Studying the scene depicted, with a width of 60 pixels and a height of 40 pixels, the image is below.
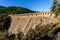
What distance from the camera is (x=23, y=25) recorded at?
42.7m

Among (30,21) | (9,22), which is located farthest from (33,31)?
(9,22)

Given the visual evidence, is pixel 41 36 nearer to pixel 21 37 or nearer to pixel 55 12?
pixel 21 37

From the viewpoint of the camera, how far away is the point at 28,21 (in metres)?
42.3

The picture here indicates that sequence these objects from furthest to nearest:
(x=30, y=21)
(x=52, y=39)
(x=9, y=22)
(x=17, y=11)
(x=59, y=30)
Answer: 1. (x=17, y=11)
2. (x=9, y=22)
3. (x=30, y=21)
4. (x=59, y=30)
5. (x=52, y=39)

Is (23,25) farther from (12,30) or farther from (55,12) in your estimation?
(55,12)

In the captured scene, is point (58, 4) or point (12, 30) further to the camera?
point (12, 30)

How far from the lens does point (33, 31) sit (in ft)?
115

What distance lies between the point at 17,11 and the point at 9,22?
702 centimetres

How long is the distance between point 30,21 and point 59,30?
24.4ft

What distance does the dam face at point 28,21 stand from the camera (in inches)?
1554

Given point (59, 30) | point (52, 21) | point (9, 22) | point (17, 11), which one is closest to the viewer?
point (59, 30)

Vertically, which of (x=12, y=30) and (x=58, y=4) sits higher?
(x=58, y=4)

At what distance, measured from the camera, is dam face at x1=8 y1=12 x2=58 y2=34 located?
39.5 metres

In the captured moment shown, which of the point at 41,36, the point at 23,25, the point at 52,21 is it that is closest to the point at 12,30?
the point at 23,25
